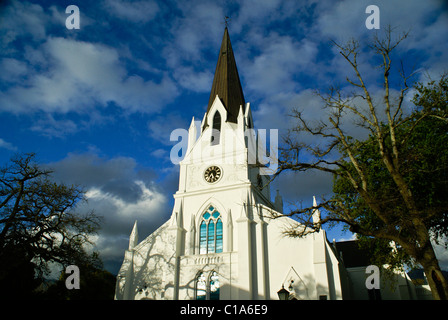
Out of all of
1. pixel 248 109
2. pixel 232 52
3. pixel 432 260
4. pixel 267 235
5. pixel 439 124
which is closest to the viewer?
pixel 432 260

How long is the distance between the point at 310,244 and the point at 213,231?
6.92 meters

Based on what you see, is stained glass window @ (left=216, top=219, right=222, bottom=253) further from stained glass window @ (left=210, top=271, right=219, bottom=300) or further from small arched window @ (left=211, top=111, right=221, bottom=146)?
small arched window @ (left=211, top=111, right=221, bottom=146)

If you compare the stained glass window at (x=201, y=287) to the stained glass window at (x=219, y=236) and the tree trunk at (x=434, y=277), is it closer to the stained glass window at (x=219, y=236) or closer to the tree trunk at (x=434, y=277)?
the stained glass window at (x=219, y=236)

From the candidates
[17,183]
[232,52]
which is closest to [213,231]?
[17,183]

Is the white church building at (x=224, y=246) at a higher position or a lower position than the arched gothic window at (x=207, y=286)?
higher

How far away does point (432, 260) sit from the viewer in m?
8.79

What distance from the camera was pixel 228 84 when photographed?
30.9 m

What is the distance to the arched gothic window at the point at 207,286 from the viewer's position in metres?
20.4

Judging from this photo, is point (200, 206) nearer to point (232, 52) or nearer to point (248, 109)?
point (248, 109)

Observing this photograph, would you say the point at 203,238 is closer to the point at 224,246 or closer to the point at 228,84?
the point at 224,246

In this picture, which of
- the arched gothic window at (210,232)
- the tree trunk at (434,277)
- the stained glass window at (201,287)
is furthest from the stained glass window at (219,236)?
the tree trunk at (434,277)

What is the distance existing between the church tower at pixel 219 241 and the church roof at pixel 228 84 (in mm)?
A: 1470
